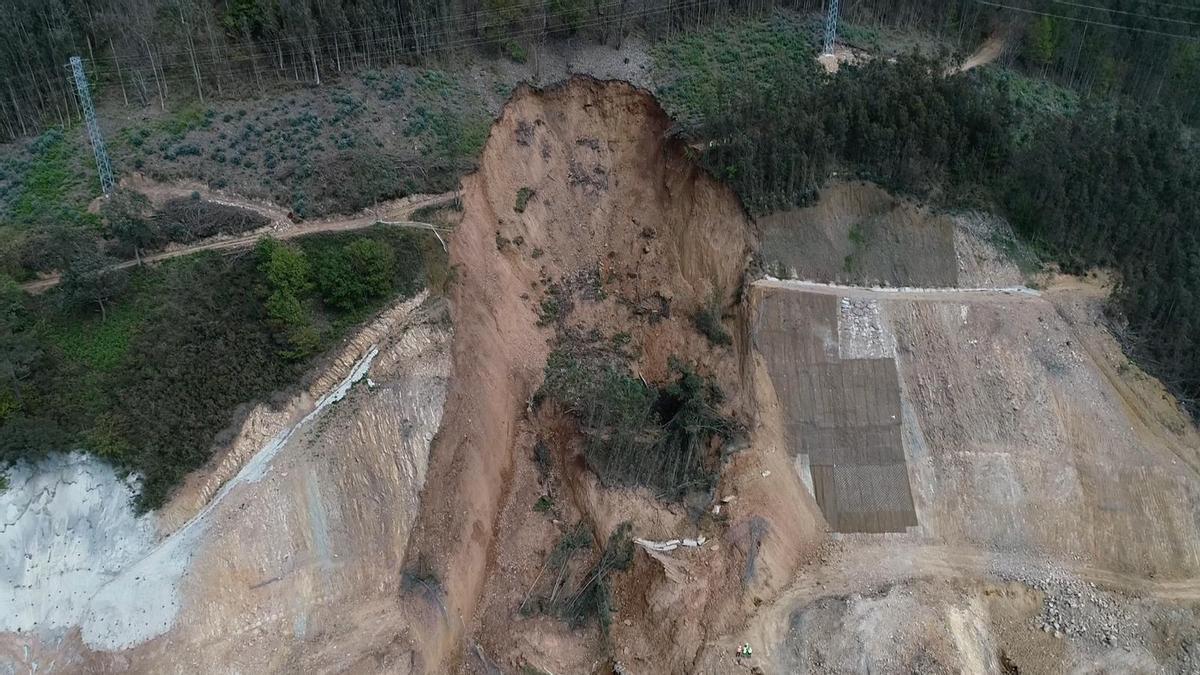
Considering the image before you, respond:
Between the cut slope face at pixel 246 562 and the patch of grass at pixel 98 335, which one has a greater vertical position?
the patch of grass at pixel 98 335

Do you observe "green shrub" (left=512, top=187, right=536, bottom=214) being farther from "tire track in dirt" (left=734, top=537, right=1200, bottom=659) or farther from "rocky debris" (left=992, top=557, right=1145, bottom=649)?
"rocky debris" (left=992, top=557, right=1145, bottom=649)

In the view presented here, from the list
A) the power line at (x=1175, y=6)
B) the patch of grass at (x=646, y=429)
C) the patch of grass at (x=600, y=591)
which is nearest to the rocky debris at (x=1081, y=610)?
the patch of grass at (x=646, y=429)

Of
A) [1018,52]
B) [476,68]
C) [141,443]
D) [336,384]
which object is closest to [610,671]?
[336,384]

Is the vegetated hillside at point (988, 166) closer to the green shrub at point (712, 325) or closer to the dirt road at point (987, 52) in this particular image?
the green shrub at point (712, 325)

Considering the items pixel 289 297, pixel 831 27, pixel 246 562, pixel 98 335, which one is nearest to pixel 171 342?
pixel 98 335

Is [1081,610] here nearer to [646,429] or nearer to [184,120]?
[646,429]

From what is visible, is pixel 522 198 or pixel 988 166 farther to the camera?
pixel 522 198
